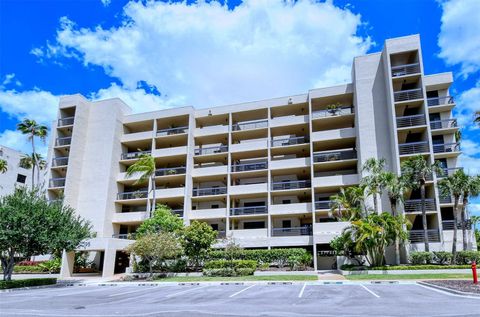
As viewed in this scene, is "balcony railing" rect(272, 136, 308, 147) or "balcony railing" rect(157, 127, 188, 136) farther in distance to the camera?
"balcony railing" rect(157, 127, 188, 136)

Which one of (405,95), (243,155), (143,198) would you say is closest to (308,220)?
(243,155)

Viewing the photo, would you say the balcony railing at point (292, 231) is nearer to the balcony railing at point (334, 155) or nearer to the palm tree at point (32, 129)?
the balcony railing at point (334, 155)

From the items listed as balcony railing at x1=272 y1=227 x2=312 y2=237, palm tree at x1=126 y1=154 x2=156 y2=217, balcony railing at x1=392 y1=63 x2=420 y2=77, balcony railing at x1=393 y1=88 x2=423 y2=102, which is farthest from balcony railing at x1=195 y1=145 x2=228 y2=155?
balcony railing at x1=392 y1=63 x2=420 y2=77

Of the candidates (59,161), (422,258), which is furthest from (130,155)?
(422,258)

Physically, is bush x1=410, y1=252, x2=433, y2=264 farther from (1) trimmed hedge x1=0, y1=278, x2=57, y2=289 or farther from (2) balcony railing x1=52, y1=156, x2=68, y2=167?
(2) balcony railing x1=52, y1=156, x2=68, y2=167

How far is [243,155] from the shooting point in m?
42.8

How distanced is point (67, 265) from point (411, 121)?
36.0 metres

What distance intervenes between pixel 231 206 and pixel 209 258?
399 inches

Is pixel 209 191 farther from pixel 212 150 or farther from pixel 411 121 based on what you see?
pixel 411 121

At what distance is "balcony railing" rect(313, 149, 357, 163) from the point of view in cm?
3841

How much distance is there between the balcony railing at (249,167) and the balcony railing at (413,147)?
14312mm

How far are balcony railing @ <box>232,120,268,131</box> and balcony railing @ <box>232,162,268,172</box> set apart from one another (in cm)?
439

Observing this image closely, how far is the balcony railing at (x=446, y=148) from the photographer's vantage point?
1362 inches

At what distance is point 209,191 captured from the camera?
42.4 metres
